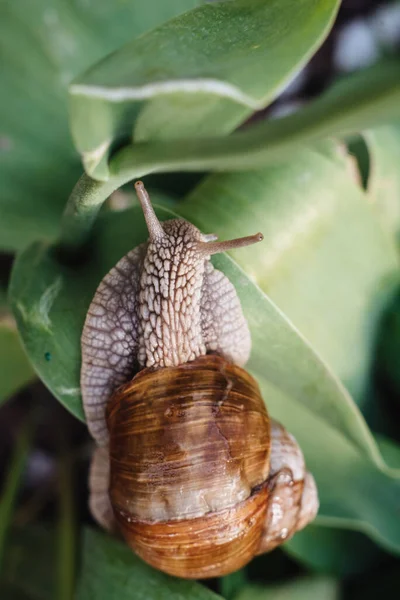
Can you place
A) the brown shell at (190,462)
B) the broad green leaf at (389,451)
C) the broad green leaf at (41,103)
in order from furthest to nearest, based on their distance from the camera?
1. the broad green leaf at (41,103)
2. the broad green leaf at (389,451)
3. the brown shell at (190,462)

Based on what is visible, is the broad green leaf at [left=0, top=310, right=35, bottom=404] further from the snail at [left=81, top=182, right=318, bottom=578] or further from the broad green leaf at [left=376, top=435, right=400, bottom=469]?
the broad green leaf at [left=376, top=435, right=400, bottom=469]

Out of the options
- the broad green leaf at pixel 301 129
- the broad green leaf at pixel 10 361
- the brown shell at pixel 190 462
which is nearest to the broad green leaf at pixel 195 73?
the broad green leaf at pixel 301 129

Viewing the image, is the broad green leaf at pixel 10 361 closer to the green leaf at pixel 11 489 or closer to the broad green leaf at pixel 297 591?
the green leaf at pixel 11 489

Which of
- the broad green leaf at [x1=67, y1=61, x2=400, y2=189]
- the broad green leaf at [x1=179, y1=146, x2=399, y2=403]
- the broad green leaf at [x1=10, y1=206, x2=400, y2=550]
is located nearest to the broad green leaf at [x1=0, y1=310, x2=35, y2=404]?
the broad green leaf at [x1=10, y1=206, x2=400, y2=550]

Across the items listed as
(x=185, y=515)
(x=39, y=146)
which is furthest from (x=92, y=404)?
(x=39, y=146)

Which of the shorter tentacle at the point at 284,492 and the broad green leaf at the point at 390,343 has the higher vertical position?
the broad green leaf at the point at 390,343

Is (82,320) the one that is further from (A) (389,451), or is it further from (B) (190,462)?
(A) (389,451)

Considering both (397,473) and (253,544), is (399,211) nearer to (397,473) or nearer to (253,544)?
(397,473)
